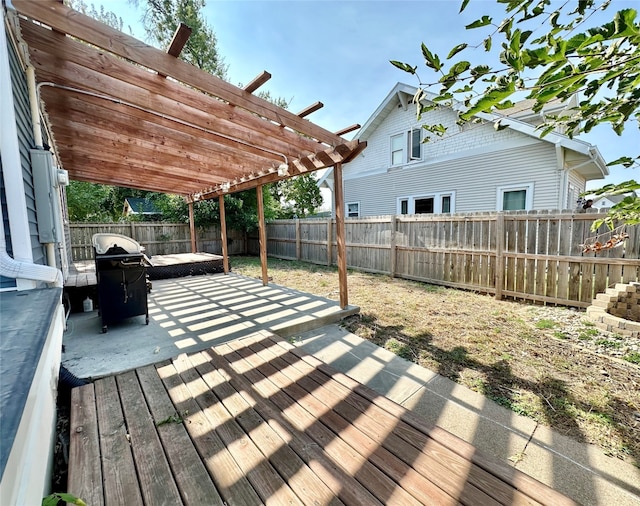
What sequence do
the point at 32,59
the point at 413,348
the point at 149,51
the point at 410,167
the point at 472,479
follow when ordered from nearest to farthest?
→ the point at 472,479 < the point at 149,51 < the point at 32,59 < the point at 413,348 < the point at 410,167

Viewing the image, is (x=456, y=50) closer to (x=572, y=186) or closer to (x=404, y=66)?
(x=404, y=66)

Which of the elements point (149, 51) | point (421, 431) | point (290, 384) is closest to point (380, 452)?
point (421, 431)

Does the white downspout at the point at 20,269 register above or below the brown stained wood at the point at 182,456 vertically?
above

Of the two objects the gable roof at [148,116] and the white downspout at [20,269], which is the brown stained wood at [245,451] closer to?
the white downspout at [20,269]

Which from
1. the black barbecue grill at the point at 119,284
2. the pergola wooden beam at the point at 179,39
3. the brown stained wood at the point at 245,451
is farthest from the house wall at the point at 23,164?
the brown stained wood at the point at 245,451

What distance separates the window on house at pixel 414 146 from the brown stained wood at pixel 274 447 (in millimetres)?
9879

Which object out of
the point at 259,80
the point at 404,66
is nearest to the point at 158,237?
the point at 259,80

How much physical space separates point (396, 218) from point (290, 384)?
608 centimetres

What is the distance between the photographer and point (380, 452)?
4.66 feet

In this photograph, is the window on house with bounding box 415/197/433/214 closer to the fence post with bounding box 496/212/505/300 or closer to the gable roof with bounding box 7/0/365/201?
the fence post with bounding box 496/212/505/300

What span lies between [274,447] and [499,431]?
5.57 feet

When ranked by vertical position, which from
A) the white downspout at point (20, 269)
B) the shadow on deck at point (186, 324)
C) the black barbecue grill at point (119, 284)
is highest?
the white downspout at point (20, 269)

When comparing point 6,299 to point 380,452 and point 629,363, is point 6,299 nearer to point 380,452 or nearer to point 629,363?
point 380,452

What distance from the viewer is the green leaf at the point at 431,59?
1.10m
